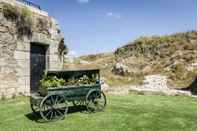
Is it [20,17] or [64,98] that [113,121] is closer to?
[64,98]

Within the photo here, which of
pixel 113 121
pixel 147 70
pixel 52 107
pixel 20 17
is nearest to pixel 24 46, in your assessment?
pixel 20 17

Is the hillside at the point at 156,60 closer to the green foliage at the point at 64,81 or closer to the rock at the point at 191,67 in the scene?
the rock at the point at 191,67

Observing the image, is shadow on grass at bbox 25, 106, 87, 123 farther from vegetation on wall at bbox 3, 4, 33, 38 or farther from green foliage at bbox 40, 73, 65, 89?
vegetation on wall at bbox 3, 4, 33, 38

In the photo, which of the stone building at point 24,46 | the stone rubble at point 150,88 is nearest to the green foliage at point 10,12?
the stone building at point 24,46

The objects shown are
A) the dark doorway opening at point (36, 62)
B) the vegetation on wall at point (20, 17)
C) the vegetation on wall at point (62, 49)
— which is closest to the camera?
the vegetation on wall at point (20, 17)

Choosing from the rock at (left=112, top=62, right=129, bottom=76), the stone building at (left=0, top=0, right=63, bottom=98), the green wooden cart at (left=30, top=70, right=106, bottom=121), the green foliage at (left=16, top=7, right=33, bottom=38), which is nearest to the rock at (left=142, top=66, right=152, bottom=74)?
the rock at (left=112, top=62, right=129, bottom=76)

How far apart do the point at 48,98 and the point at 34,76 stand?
21.8ft

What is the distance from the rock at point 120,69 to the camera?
2972 cm

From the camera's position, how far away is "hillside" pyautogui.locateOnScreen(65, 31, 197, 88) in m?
26.7

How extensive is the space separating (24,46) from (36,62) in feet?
4.09

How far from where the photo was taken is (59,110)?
8.90 metres

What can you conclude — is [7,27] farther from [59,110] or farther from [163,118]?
[163,118]

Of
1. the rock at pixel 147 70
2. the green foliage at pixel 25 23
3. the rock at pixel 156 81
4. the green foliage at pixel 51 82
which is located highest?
the green foliage at pixel 25 23

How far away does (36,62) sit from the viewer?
14.8 meters
